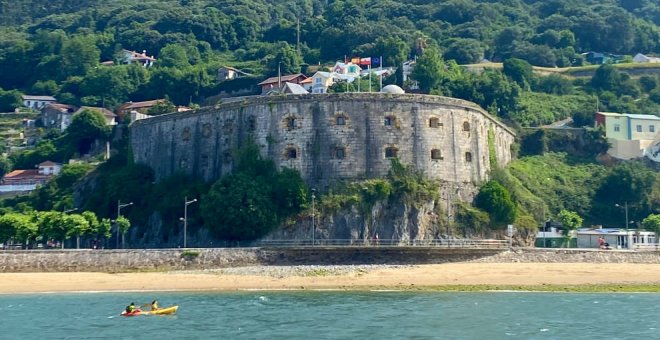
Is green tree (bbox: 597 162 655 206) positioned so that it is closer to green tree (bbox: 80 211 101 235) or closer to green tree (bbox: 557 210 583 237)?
green tree (bbox: 557 210 583 237)

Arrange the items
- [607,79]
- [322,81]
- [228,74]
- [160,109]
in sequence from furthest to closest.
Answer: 1. [228,74]
2. [607,79]
3. [322,81]
4. [160,109]

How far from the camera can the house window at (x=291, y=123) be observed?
2552 inches

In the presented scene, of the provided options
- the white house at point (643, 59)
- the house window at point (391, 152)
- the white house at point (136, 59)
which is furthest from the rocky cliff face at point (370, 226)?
the white house at point (136, 59)

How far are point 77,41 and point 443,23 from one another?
43874 mm

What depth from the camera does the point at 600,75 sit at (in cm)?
10244

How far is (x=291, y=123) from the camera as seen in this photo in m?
64.9

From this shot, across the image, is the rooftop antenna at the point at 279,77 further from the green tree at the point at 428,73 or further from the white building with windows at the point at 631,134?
the white building with windows at the point at 631,134

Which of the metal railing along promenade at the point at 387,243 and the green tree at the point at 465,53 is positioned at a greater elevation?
the green tree at the point at 465,53

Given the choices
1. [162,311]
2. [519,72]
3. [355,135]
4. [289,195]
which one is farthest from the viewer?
→ [519,72]

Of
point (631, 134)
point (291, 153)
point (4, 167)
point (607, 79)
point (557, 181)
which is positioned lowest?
point (557, 181)

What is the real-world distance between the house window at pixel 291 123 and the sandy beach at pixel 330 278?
1278cm

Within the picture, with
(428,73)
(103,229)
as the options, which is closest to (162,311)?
(103,229)

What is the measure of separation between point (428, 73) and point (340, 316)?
5166 centimetres

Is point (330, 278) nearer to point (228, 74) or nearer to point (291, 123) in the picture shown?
point (291, 123)
